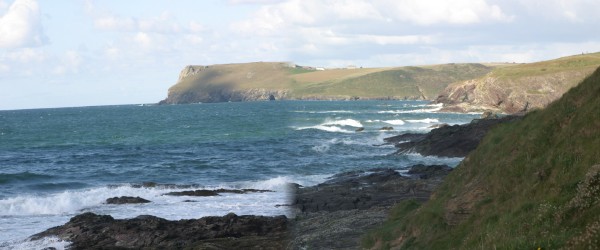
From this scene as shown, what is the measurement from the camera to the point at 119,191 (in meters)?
42.1

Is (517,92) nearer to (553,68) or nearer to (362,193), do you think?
(553,68)

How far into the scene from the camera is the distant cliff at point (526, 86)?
11331 centimetres

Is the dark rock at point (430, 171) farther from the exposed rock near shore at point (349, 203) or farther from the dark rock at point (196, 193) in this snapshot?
the dark rock at point (196, 193)

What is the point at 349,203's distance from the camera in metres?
31.4

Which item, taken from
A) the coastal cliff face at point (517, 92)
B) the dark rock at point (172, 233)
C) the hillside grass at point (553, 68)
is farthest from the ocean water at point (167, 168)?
the hillside grass at point (553, 68)

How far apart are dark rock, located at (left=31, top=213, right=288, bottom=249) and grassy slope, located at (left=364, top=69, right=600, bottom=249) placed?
5.43 meters

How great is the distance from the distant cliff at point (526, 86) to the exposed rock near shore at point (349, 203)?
7248cm

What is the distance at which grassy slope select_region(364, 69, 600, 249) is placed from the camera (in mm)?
11148

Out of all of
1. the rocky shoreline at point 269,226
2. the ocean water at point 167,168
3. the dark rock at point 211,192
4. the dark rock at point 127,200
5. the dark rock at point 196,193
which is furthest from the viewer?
the dark rock at point 211,192

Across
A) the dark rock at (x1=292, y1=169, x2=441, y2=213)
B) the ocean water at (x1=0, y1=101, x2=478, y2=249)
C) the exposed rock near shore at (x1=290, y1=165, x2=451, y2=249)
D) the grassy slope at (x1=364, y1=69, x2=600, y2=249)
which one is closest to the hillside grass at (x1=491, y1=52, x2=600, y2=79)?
the ocean water at (x1=0, y1=101, x2=478, y2=249)

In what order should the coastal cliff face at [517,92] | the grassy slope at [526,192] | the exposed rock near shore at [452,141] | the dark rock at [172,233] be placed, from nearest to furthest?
1. the grassy slope at [526,192]
2. the dark rock at [172,233]
3. the exposed rock near shore at [452,141]
4. the coastal cliff face at [517,92]

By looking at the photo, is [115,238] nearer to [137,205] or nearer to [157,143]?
[137,205]

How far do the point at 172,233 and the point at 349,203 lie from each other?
9555 millimetres

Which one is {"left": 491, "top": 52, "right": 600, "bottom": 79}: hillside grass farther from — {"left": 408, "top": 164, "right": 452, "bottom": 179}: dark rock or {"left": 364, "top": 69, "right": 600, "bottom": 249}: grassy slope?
{"left": 364, "top": 69, "right": 600, "bottom": 249}: grassy slope
